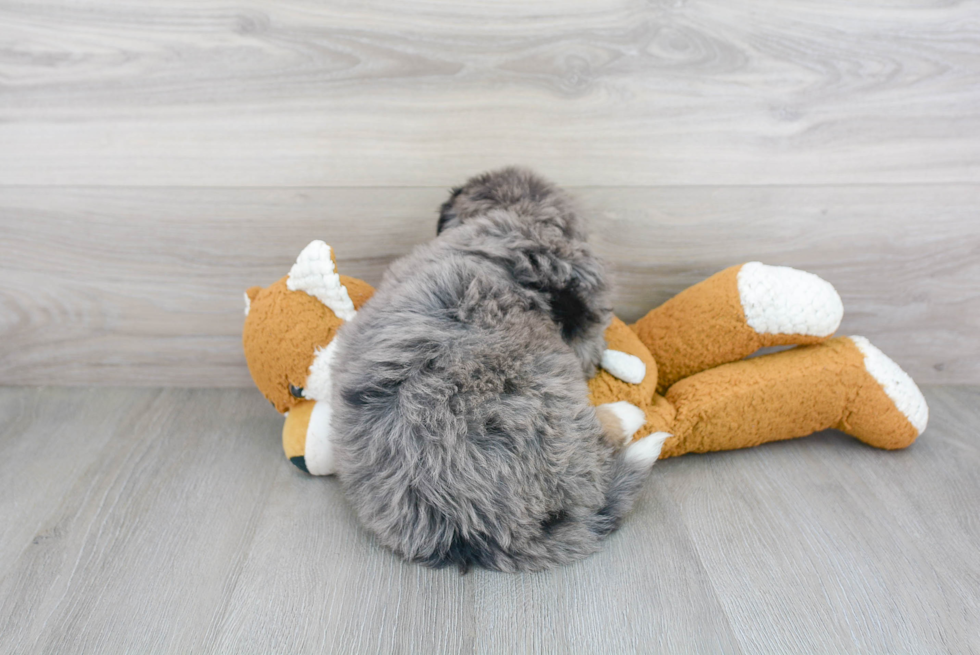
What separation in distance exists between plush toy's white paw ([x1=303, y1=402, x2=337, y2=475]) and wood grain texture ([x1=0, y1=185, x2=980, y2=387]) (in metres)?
0.29

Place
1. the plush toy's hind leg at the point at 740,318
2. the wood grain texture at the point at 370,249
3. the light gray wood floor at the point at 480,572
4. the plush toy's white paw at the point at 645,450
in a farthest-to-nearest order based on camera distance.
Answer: the wood grain texture at the point at 370,249
the plush toy's hind leg at the point at 740,318
the plush toy's white paw at the point at 645,450
the light gray wood floor at the point at 480,572

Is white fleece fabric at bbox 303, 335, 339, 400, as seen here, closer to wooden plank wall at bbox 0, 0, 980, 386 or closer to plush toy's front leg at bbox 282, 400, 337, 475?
plush toy's front leg at bbox 282, 400, 337, 475

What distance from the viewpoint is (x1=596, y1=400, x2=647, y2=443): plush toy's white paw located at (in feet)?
2.72

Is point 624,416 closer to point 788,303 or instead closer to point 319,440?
point 788,303

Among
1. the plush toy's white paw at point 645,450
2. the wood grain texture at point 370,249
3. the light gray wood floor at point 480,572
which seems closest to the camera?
the light gray wood floor at point 480,572

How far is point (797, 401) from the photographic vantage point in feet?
3.02

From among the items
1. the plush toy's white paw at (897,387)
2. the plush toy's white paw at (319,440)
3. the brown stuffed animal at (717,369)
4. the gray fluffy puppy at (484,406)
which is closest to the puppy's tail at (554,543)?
the gray fluffy puppy at (484,406)

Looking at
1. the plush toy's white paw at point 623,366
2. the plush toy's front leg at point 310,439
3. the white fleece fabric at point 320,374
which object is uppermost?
the plush toy's white paw at point 623,366

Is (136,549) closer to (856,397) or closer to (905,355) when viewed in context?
(856,397)

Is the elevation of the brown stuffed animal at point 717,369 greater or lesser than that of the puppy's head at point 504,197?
lesser

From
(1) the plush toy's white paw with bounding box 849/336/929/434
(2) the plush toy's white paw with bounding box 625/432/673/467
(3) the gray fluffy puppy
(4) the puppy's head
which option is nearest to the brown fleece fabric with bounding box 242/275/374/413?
(3) the gray fluffy puppy

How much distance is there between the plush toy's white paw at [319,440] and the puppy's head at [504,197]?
1.05 ft

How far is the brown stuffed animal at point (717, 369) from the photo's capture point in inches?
A: 34.8

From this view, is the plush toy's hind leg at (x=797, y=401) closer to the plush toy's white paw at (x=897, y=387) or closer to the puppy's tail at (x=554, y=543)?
the plush toy's white paw at (x=897, y=387)
